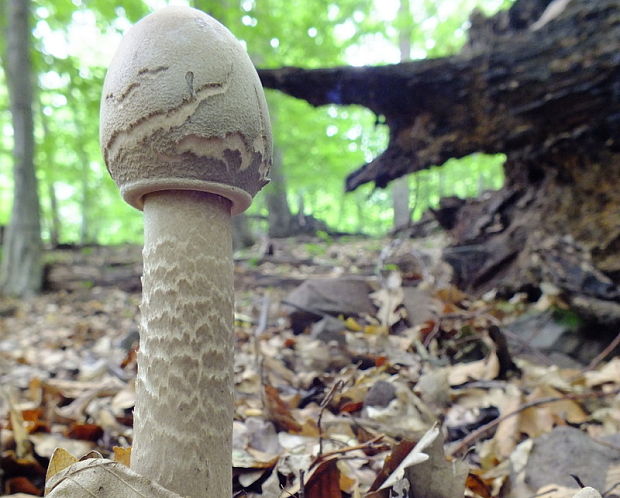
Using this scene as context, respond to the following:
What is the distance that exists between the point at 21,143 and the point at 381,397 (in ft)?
24.5

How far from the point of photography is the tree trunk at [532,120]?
285 cm

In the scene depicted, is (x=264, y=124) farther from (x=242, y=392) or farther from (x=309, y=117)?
(x=309, y=117)

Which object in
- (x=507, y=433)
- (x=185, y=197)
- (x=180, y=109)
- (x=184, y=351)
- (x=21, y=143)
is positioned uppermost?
(x=21, y=143)

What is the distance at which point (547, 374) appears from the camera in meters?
2.37

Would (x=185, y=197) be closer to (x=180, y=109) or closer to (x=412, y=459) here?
(x=180, y=109)

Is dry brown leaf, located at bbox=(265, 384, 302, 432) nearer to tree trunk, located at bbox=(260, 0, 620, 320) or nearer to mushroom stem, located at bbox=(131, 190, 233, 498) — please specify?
mushroom stem, located at bbox=(131, 190, 233, 498)

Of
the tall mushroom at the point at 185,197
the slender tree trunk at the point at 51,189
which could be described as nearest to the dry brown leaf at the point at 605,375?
the tall mushroom at the point at 185,197

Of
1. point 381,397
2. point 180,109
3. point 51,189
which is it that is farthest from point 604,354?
point 51,189

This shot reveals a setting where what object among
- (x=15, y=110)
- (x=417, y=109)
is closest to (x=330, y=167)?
(x=15, y=110)

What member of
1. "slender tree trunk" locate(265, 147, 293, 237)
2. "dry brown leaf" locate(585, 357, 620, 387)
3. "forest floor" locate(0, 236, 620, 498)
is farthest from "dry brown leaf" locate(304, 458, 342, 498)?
"slender tree trunk" locate(265, 147, 293, 237)

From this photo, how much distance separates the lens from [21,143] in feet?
23.8

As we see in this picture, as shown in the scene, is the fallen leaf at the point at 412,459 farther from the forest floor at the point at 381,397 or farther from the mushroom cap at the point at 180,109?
the mushroom cap at the point at 180,109

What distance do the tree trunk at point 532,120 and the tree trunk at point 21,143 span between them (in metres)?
5.73

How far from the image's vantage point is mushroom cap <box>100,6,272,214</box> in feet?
3.52
